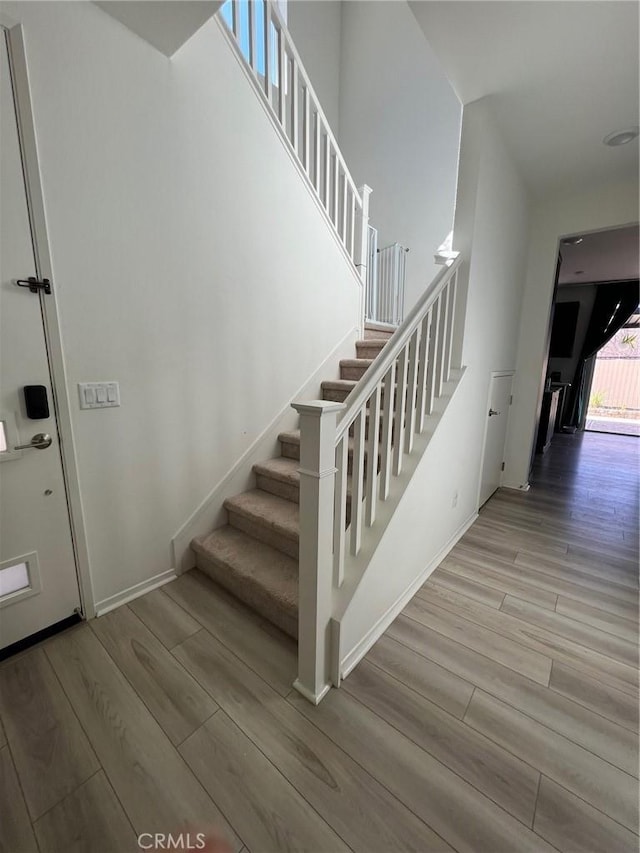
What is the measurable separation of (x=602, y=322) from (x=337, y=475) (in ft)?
24.5

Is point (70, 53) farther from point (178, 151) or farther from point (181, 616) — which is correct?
point (181, 616)

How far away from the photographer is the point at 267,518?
6.57ft

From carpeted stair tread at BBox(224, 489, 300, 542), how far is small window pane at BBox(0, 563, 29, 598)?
1001mm

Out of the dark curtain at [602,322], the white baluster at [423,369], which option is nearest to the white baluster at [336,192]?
the white baluster at [423,369]

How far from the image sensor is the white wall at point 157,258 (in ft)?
4.76

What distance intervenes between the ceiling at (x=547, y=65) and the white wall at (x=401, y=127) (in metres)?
2.23

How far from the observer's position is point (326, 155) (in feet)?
8.71

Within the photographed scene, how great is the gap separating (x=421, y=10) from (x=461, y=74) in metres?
0.43

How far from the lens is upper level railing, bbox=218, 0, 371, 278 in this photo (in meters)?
2.11

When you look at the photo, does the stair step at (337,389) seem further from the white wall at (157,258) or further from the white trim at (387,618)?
the white trim at (387,618)

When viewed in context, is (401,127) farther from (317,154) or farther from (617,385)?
(617,385)

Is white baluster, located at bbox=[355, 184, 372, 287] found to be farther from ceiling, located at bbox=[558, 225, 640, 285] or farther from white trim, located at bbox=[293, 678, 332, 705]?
white trim, located at bbox=[293, 678, 332, 705]

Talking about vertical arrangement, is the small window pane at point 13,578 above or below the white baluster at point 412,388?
below

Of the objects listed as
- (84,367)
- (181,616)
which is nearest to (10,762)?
(181,616)
